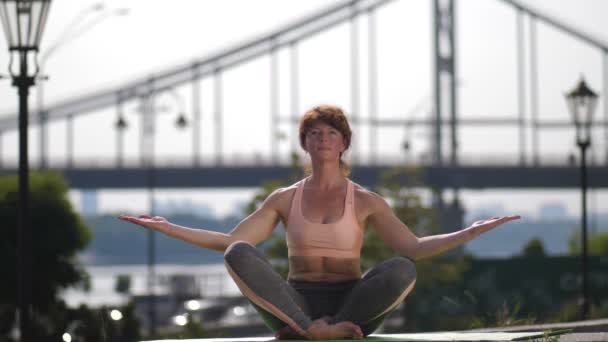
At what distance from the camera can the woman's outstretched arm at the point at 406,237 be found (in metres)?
6.38

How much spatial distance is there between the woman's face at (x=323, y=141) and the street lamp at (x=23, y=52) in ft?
11.2

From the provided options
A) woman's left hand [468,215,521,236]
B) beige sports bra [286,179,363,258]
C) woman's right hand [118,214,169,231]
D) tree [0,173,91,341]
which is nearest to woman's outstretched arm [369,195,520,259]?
woman's left hand [468,215,521,236]

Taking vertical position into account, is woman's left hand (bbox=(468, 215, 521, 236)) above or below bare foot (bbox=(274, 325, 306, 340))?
above

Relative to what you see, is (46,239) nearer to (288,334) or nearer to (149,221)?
(149,221)

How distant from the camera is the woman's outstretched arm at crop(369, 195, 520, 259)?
638 cm

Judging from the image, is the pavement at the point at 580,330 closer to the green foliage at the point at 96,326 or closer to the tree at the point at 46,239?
the green foliage at the point at 96,326

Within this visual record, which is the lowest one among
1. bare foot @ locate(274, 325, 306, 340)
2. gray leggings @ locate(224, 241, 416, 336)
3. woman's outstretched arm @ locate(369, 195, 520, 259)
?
bare foot @ locate(274, 325, 306, 340)

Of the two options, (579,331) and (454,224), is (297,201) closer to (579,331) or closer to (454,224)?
(579,331)

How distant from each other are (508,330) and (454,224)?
136ft

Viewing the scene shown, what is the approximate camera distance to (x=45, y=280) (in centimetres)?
2764

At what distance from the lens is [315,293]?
639 cm

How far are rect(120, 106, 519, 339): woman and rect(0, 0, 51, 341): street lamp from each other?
126 inches

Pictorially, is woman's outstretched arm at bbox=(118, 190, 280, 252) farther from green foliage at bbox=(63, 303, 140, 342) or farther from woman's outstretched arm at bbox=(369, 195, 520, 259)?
green foliage at bbox=(63, 303, 140, 342)

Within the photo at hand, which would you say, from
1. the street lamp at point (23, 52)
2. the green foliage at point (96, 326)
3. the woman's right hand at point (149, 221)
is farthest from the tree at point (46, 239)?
the woman's right hand at point (149, 221)
